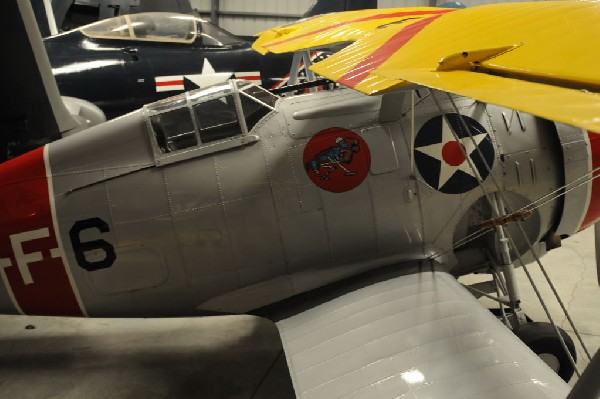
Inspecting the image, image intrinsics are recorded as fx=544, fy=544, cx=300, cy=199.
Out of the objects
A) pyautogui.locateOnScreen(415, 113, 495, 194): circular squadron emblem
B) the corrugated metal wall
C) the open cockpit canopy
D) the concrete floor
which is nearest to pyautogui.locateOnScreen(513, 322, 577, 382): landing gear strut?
the concrete floor

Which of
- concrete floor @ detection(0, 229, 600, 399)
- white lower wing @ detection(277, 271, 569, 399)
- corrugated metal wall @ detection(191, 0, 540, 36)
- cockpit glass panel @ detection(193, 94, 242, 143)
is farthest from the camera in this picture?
corrugated metal wall @ detection(191, 0, 540, 36)

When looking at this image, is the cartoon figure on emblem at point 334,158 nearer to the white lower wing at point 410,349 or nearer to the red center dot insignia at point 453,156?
the red center dot insignia at point 453,156

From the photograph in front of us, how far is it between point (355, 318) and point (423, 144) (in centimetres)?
129

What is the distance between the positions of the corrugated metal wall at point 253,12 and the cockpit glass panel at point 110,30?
10.7 meters

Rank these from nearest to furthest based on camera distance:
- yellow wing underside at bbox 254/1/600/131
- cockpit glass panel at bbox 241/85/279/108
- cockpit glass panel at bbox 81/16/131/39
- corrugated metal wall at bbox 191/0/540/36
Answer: yellow wing underside at bbox 254/1/600/131 < cockpit glass panel at bbox 241/85/279/108 < cockpit glass panel at bbox 81/16/131/39 < corrugated metal wall at bbox 191/0/540/36

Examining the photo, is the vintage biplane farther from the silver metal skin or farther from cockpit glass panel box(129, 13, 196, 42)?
cockpit glass panel box(129, 13, 196, 42)

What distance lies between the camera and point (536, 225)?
390 centimetres

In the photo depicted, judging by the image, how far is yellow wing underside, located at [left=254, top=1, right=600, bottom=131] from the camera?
1.95 metres

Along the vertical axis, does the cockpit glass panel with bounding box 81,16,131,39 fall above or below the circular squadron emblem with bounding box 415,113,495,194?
above

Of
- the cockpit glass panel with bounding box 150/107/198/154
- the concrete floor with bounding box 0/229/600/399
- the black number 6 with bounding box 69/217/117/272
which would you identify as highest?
the cockpit glass panel with bounding box 150/107/198/154

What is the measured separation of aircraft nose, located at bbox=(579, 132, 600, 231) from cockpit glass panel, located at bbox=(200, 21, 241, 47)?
5962mm

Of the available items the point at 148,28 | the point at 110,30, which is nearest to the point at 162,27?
the point at 148,28

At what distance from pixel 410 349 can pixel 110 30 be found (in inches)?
280

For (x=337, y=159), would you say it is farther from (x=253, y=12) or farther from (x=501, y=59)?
(x=253, y=12)
